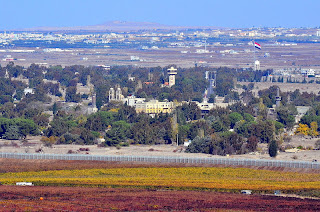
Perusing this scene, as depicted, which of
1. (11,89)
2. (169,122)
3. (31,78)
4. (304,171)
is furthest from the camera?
(31,78)

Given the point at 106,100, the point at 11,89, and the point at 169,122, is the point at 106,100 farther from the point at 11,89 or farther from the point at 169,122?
the point at 169,122

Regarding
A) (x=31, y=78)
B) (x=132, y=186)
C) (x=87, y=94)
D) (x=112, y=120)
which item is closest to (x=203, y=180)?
(x=132, y=186)

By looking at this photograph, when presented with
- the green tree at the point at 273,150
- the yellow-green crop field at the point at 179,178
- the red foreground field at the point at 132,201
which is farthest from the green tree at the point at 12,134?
the red foreground field at the point at 132,201

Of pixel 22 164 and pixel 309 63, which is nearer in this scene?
pixel 22 164

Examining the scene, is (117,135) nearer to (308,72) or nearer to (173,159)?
(173,159)

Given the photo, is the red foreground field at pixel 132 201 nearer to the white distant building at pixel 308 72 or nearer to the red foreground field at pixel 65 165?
the red foreground field at pixel 65 165

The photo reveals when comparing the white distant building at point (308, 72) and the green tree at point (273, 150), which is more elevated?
the green tree at point (273, 150)
